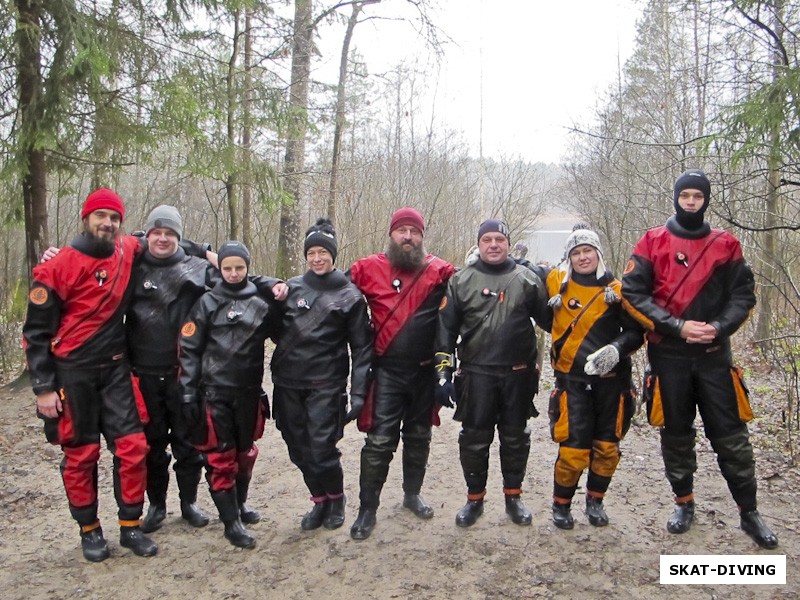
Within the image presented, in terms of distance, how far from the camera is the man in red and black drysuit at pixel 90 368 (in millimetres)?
3520

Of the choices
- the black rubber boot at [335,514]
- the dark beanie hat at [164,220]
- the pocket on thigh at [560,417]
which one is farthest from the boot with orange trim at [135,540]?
the pocket on thigh at [560,417]

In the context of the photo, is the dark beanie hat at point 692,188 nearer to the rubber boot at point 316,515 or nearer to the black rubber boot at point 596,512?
the black rubber boot at point 596,512

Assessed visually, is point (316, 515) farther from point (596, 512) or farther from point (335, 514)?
point (596, 512)

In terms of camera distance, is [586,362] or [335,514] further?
[335,514]

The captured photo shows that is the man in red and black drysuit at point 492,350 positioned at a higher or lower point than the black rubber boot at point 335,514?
higher

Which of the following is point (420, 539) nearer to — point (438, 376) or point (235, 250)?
point (438, 376)

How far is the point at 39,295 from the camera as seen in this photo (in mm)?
3492

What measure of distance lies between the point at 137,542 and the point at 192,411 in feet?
2.98

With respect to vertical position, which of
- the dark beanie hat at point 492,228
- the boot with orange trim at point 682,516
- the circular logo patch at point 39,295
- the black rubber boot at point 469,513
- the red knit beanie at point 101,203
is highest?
the red knit beanie at point 101,203

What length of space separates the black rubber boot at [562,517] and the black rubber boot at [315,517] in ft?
5.14

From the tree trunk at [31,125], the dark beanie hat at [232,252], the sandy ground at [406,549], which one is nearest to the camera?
the sandy ground at [406,549]

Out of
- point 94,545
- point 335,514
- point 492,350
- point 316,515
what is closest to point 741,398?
point 492,350

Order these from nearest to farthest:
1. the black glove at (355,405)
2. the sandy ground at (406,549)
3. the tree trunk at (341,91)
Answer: the sandy ground at (406,549) → the black glove at (355,405) → the tree trunk at (341,91)

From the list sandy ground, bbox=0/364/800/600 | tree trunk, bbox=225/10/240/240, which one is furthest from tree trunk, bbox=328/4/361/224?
sandy ground, bbox=0/364/800/600
